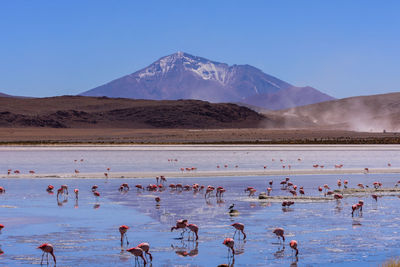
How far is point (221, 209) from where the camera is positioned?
58.0ft

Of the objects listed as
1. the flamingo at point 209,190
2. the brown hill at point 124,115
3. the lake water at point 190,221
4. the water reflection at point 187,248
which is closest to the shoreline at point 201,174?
the lake water at point 190,221

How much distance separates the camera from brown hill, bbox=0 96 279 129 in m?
127

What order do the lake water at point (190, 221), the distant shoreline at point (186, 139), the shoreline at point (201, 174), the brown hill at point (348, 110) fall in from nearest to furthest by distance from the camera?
the lake water at point (190, 221), the shoreline at point (201, 174), the distant shoreline at point (186, 139), the brown hill at point (348, 110)

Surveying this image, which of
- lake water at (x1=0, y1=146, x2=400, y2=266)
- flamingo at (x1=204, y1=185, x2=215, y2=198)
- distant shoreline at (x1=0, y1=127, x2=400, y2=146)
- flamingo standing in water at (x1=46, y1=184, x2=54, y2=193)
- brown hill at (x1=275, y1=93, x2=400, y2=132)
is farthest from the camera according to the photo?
brown hill at (x1=275, y1=93, x2=400, y2=132)

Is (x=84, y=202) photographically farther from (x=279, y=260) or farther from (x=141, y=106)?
(x=141, y=106)

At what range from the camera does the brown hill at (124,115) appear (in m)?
127

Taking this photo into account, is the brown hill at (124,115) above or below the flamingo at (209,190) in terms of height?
above

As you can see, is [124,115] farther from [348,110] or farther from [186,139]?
[348,110]

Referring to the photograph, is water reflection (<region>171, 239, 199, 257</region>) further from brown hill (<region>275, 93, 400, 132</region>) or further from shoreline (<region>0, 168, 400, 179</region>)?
brown hill (<region>275, 93, 400, 132</region>)

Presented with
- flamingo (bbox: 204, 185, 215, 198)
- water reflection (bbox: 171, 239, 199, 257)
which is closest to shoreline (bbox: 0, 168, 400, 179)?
flamingo (bbox: 204, 185, 215, 198)

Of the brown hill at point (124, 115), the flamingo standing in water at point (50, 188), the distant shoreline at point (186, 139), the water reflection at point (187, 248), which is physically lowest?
the water reflection at point (187, 248)

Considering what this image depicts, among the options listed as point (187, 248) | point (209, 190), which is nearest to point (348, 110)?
point (209, 190)

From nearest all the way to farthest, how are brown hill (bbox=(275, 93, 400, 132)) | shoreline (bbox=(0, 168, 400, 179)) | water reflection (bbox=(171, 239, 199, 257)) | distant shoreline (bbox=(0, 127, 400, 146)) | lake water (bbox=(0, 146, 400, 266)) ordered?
lake water (bbox=(0, 146, 400, 266)), water reflection (bbox=(171, 239, 199, 257)), shoreline (bbox=(0, 168, 400, 179)), distant shoreline (bbox=(0, 127, 400, 146)), brown hill (bbox=(275, 93, 400, 132))

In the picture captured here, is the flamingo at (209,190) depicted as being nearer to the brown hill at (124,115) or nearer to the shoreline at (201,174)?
the shoreline at (201,174)
